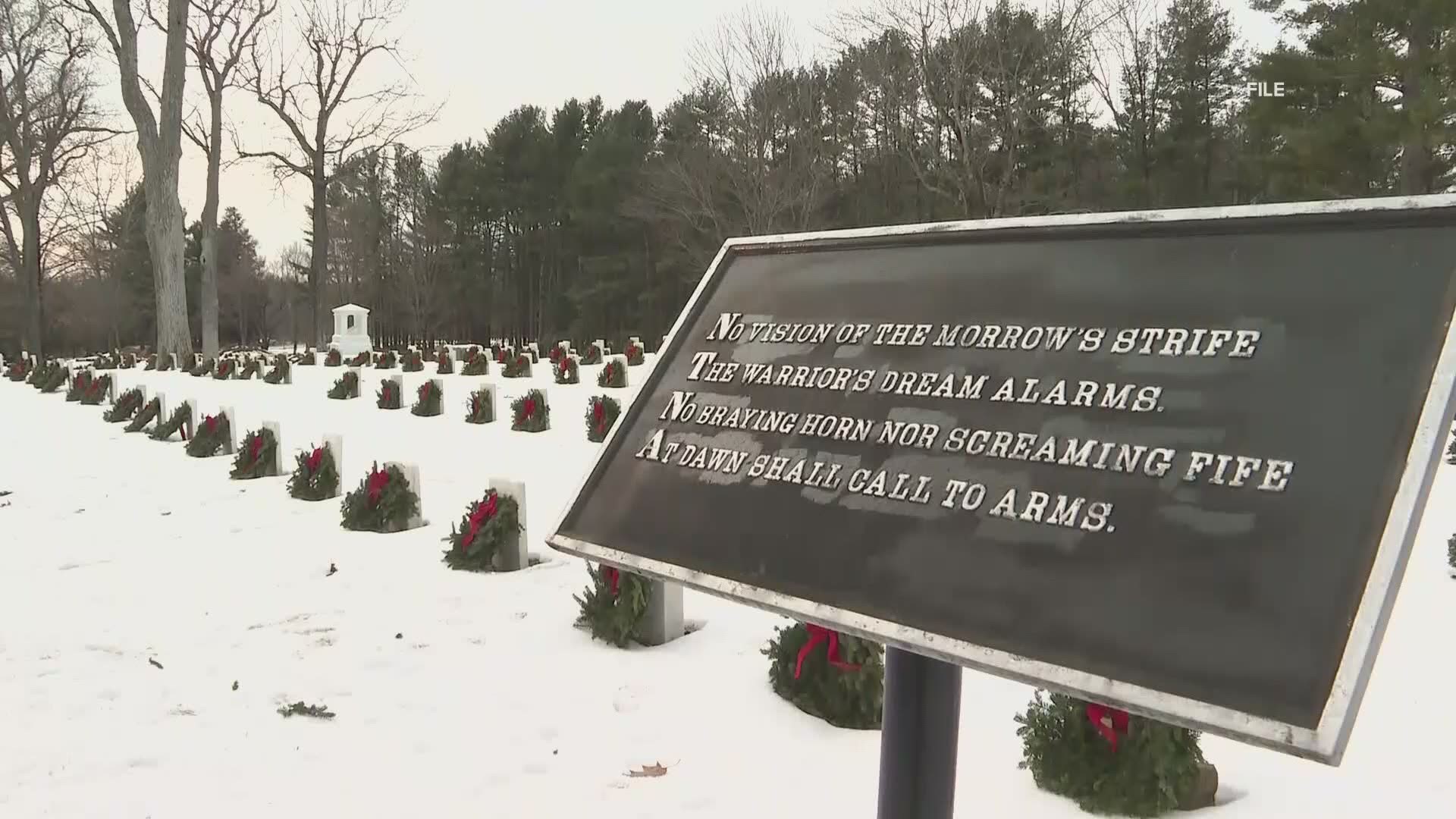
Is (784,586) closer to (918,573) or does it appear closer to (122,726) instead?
(918,573)

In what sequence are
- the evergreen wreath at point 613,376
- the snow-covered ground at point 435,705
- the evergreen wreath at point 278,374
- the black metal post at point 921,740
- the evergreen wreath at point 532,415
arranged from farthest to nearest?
the evergreen wreath at point 278,374
the evergreen wreath at point 613,376
the evergreen wreath at point 532,415
the snow-covered ground at point 435,705
the black metal post at point 921,740

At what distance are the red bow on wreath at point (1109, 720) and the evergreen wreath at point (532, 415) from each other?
8.89 meters

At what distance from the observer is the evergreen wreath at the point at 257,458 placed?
886cm

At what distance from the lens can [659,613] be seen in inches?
174

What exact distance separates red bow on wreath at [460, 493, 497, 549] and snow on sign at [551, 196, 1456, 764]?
3130 mm

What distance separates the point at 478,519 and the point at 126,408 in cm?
1146

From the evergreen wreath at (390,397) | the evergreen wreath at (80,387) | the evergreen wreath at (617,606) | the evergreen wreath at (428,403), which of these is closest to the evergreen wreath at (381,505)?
the evergreen wreath at (617,606)

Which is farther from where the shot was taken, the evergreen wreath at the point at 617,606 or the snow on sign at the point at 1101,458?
the evergreen wreath at the point at 617,606

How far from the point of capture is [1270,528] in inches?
62.6

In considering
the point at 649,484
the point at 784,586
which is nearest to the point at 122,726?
the point at 649,484

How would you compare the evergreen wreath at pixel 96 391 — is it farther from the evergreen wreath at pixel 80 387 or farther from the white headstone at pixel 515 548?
the white headstone at pixel 515 548

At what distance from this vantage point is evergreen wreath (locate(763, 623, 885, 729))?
3541mm

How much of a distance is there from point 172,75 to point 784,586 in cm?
2470

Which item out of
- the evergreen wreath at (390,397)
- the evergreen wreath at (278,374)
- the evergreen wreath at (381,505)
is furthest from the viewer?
the evergreen wreath at (278,374)
